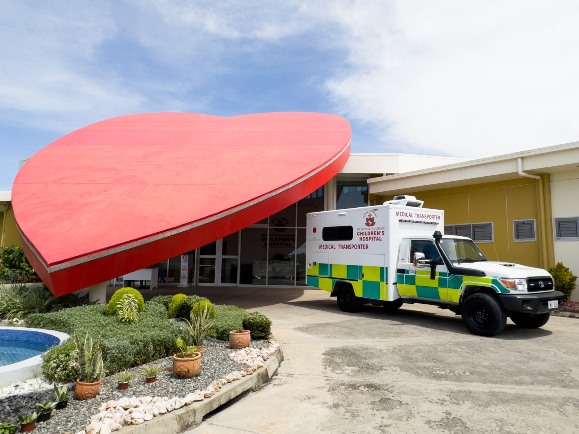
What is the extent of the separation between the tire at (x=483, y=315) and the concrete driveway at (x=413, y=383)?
0.74ft

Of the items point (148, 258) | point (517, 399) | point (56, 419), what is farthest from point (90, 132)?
point (517, 399)

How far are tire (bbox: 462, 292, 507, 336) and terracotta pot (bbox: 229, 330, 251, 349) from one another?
16.5 feet

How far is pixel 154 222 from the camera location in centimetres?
1023

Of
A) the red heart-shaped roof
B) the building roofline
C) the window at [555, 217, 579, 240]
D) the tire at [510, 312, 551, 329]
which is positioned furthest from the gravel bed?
the window at [555, 217, 579, 240]

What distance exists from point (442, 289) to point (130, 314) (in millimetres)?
6801

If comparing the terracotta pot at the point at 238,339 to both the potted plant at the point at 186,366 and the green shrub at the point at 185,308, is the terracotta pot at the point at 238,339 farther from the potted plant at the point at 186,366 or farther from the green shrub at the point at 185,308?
the green shrub at the point at 185,308

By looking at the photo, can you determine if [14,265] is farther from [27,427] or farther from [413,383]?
[413,383]

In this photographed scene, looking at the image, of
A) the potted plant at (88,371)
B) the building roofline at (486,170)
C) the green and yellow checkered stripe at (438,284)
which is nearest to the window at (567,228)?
the building roofline at (486,170)

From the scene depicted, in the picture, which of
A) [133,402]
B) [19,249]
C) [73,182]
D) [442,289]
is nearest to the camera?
[133,402]

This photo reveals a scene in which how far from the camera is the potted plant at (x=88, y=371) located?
475 centimetres

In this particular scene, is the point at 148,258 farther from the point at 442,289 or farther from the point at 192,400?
the point at 442,289

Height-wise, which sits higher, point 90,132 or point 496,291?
point 90,132

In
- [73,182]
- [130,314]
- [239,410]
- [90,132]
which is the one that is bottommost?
[239,410]

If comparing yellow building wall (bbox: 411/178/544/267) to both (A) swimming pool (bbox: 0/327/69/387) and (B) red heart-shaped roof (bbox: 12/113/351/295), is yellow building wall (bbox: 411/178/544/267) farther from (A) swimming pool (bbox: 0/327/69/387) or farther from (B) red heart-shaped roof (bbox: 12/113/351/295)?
(A) swimming pool (bbox: 0/327/69/387)
